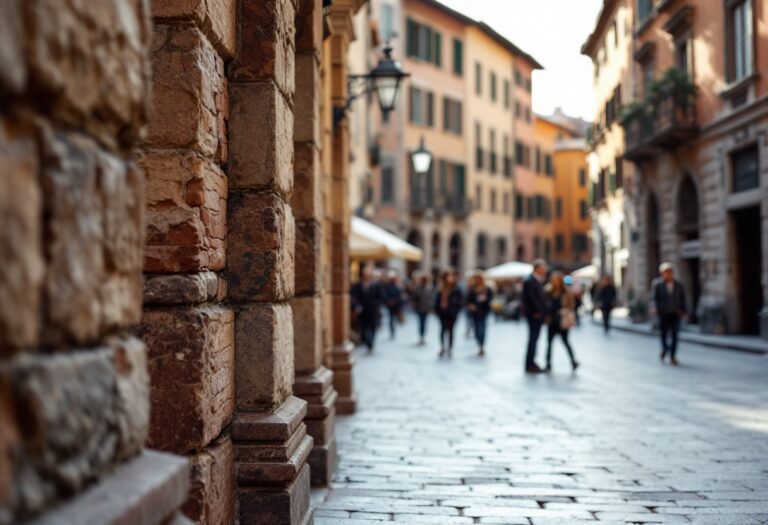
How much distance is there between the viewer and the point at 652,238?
29.8 meters

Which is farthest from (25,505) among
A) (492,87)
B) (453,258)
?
(492,87)

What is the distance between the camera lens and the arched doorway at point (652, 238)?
1164 inches

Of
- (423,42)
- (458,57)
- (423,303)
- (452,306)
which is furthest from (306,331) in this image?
(458,57)

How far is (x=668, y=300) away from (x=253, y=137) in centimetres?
1225

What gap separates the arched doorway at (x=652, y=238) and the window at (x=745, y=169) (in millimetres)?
7795

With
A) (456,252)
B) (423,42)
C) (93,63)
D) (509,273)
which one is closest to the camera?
(93,63)

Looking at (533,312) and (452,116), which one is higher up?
(452,116)

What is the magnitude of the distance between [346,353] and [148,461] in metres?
7.22

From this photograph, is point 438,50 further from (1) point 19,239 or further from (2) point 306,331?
(1) point 19,239

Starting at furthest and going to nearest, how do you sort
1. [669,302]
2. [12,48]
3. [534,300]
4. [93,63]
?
[669,302] < [534,300] < [93,63] < [12,48]

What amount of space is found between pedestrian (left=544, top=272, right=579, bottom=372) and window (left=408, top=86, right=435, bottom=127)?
33249 mm

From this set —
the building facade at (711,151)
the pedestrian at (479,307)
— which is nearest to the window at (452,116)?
the building facade at (711,151)

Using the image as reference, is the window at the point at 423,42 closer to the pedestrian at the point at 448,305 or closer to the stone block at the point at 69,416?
the pedestrian at the point at 448,305

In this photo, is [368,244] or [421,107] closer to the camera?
[368,244]
